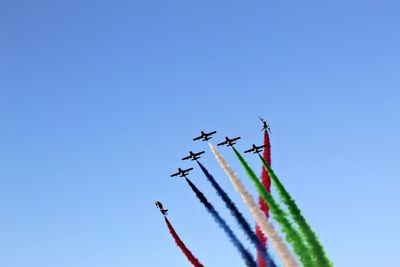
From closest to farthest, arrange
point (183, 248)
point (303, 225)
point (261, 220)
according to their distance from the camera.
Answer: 1. point (303, 225)
2. point (261, 220)
3. point (183, 248)

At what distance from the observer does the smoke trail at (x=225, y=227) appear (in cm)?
9038

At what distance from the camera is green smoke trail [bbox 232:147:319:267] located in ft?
268

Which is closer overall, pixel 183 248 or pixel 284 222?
pixel 284 222

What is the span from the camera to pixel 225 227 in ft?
306

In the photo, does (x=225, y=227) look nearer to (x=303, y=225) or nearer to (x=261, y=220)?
(x=261, y=220)

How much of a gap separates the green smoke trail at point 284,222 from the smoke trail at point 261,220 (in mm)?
2074

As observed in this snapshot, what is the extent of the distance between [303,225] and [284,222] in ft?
11.7

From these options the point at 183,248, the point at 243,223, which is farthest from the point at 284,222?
the point at 183,248

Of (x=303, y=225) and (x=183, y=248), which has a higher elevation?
(x=183, y=248)

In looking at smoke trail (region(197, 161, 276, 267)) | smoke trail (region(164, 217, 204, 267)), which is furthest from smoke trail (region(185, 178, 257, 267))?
smoke trail (region(164, 217, 204, 267))

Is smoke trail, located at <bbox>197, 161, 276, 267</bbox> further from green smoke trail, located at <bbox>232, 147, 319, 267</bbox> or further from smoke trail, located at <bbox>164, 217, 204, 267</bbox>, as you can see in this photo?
smoke trail, located at <bbox>164, 217, 204, 267</bbox>

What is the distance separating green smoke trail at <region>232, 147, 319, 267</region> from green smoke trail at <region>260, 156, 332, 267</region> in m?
1.17

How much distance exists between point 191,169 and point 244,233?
2205cm

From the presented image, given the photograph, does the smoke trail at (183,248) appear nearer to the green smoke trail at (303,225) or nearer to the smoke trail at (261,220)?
the smoke trail at (261,220)
